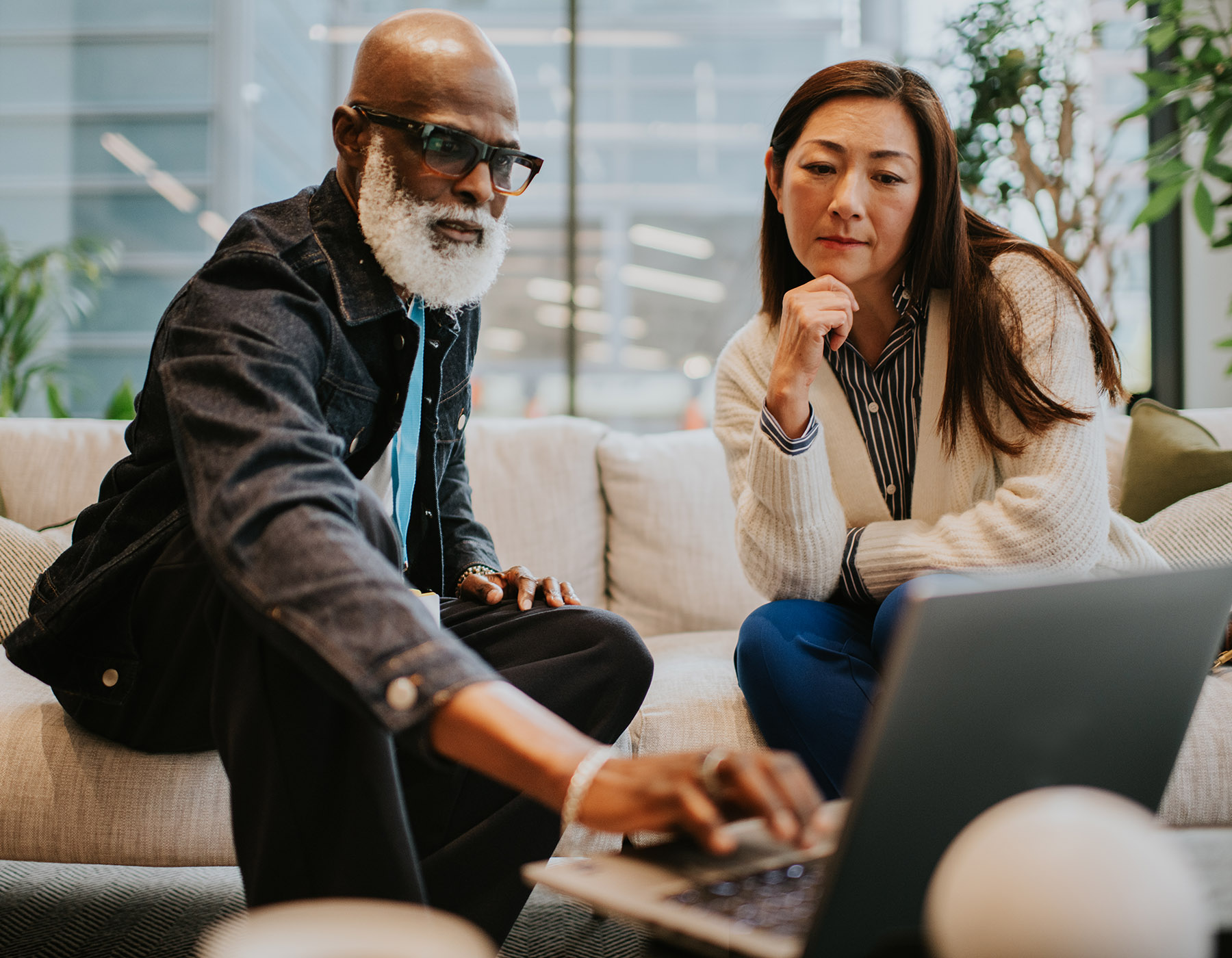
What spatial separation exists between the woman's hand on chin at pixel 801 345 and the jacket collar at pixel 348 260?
1.75 ft

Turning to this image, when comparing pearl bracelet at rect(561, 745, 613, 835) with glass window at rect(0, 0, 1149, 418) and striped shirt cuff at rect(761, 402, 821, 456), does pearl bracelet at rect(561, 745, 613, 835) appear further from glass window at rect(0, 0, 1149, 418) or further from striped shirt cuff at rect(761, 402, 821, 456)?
glass window at rect(0, 0, 1149, 418)

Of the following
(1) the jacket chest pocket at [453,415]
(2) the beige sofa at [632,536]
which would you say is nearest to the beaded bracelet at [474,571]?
(1) the jacket chest pocket at [453,415]

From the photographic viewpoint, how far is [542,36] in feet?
12.4

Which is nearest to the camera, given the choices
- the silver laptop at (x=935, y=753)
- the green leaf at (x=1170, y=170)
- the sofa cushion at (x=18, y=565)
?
the silver laptop at (x=935, y=753)

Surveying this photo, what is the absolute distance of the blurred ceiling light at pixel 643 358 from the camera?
3.90 m

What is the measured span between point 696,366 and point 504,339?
776 millimetres

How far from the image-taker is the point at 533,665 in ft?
3.88

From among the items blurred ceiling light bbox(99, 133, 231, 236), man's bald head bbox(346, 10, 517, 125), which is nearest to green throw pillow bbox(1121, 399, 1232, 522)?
man's bald head bbox(346, 10, 517, 125)

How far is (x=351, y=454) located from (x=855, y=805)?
90 centimetres

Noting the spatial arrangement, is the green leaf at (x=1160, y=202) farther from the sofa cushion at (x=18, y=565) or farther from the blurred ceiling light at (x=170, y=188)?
the blurred ceiling light at (x=170, y=188)

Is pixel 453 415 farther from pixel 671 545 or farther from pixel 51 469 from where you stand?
pixel 51 469

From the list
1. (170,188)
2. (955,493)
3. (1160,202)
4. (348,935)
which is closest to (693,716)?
(955,493)

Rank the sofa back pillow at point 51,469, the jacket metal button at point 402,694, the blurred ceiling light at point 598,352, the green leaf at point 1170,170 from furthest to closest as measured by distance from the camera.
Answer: the blurred ceiling light at point 598,352 < the green leaf at point 1170,170 < the sofa back pillow at point 51,469 < the jacket metal button at point 402,694

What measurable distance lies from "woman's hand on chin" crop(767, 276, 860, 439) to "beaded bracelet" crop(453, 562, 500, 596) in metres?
0.47
